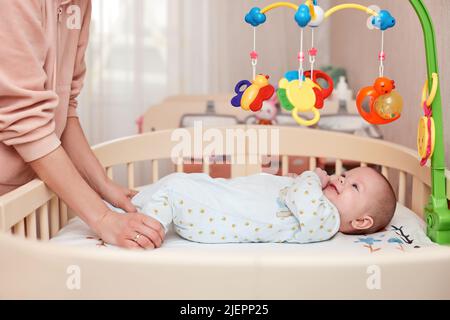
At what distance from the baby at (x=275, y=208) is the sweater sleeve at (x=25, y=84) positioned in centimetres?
23

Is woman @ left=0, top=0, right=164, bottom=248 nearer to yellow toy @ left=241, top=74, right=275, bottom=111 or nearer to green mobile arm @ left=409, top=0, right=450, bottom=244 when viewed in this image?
yellow toy @ left=241, top=74, right=275, bottom=111

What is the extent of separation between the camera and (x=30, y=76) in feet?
3.03

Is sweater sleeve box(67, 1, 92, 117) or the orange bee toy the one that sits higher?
sweater sleeve box(67, 1, 92, 117)

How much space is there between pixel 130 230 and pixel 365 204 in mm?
434

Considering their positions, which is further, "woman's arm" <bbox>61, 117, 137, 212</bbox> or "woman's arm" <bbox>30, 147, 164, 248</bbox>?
"woman's arm" <bbox>61, 117, 137, 212</bbox>

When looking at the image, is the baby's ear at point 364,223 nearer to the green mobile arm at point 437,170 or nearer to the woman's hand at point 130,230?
the green mobile arm at point 437,170

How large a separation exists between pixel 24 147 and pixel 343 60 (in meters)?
1.69

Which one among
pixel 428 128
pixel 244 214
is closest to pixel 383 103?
pixel 428 128

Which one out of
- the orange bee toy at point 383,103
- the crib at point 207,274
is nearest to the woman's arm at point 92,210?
the crib at point 207,274

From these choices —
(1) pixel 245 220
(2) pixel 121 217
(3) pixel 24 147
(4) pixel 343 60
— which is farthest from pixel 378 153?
(4) pixel 343 60

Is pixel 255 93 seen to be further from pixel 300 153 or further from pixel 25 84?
pixel 300 153

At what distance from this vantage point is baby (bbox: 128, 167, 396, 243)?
1047 mm

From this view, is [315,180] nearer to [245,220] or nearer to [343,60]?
[245,220]

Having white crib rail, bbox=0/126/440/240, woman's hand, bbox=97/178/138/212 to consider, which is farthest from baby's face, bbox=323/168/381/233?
woman's hand, bbox=97/178/138/212
